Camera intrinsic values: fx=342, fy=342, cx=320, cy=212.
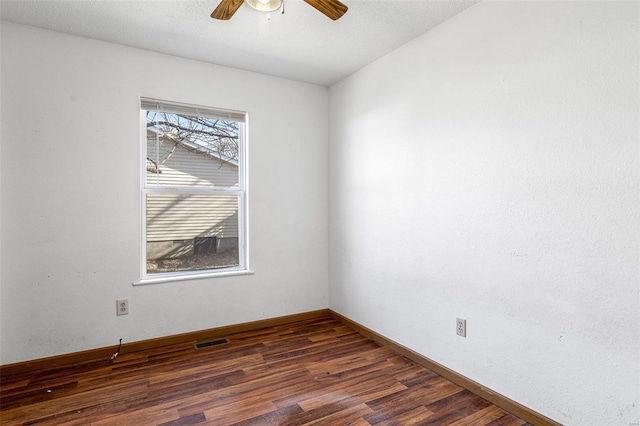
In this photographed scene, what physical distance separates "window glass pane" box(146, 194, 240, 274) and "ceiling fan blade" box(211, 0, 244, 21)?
166 cm

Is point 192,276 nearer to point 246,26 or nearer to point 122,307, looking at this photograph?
point 122,307

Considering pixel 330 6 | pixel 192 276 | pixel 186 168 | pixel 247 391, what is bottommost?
pixel 247 391

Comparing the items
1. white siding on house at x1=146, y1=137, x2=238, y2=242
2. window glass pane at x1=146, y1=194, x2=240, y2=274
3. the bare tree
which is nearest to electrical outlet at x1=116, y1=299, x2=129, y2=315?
window glass pane at x1=146, y1=194, x2=240, y2=274

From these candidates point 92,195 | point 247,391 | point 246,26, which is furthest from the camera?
point 92,195

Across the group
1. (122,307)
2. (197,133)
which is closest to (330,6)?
(197,133)

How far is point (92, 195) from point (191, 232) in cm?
84

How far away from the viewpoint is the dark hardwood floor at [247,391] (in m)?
1.94

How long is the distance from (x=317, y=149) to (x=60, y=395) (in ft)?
9.56

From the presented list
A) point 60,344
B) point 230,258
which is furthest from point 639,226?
point 60,344

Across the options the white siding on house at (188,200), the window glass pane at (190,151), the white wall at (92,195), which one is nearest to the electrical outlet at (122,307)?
the white wall at (92,195)

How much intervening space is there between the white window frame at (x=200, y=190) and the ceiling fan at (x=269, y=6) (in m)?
1.28

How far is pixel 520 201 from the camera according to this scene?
6.46 ft

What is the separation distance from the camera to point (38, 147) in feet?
8.28

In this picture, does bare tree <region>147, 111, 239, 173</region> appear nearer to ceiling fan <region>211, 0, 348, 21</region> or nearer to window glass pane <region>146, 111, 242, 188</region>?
window glass pane <region>146, 111, 242, 188</region>
